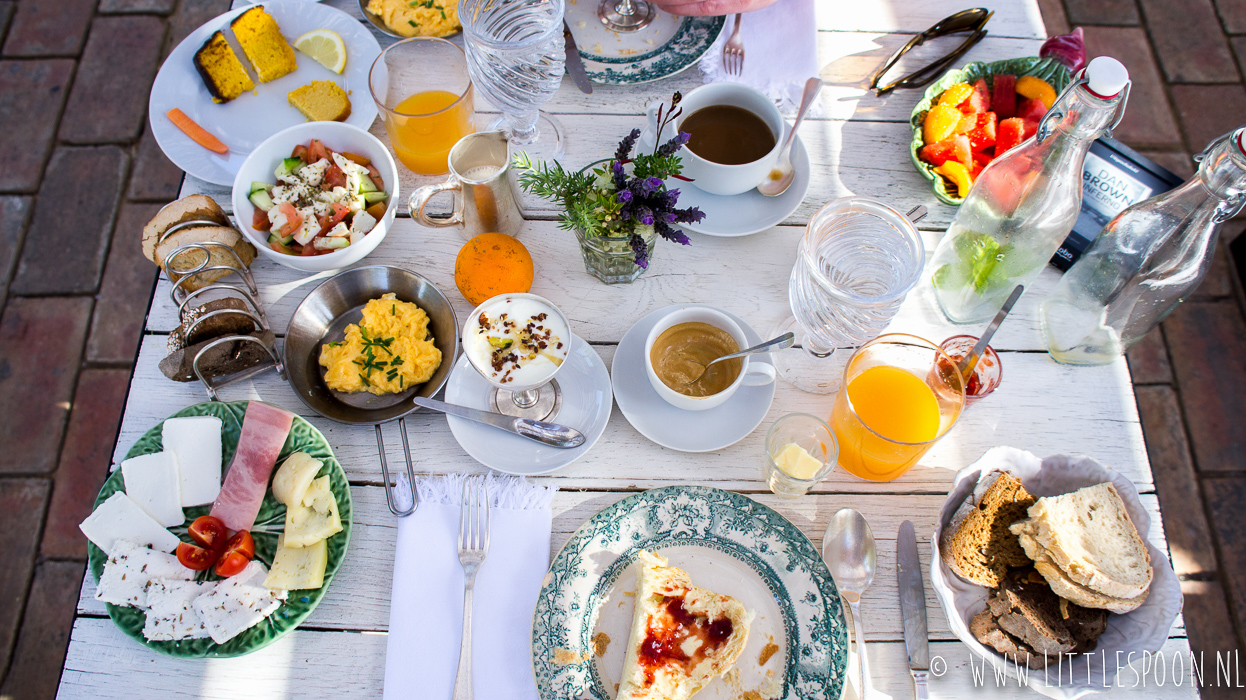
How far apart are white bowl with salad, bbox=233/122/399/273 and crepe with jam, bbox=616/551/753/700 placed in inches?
36.4

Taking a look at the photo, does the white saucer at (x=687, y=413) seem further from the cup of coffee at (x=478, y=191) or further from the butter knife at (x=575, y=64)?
the butter knife at (x=575, y=64)

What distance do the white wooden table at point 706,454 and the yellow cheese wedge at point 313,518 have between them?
4.3 inches

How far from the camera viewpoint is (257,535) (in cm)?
134

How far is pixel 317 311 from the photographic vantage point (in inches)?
59.9

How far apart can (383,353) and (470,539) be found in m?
0.41

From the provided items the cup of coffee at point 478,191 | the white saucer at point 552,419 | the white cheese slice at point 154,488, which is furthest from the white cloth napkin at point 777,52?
the white cheese slice at point 154,488

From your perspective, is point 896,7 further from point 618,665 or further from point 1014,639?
point 618,665

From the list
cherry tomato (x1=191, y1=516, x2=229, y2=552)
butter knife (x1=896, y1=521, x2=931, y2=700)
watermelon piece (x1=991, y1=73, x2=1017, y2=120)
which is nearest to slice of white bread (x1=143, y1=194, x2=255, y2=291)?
cherry tomato (x1=191, y1=516, x2=229, y2=552)

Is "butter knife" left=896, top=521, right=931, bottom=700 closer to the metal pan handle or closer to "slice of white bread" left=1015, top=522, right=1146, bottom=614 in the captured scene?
"slice of white bread" left=1015, top=522, right=1146, bottom=614

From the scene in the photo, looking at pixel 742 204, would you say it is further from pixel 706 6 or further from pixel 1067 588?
pixel 1067 588

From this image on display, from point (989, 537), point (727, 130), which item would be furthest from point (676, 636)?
point (727, 130)

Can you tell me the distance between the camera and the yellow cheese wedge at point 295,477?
Result: 131cm

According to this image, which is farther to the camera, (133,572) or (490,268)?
(490,268)

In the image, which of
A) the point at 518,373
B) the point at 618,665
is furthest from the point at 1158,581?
the point at 518,373
